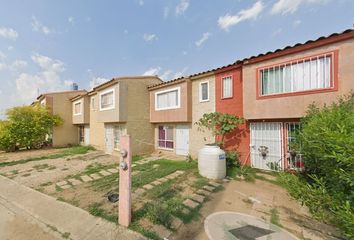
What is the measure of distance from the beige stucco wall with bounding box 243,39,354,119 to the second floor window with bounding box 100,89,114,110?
9.53m

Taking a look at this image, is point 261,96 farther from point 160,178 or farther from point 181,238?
point 181,238

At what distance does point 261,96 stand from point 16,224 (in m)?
9.65

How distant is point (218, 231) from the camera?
4.25 meters

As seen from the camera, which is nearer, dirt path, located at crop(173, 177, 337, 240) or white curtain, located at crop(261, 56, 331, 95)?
dirt path, located at crop(173, 177, 337, 240)

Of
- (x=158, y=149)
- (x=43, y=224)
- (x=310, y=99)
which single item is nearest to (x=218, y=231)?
(x=43, y=224)

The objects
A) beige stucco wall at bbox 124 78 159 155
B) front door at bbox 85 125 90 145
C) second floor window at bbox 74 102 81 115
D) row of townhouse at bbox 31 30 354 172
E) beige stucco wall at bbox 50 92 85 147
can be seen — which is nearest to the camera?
row of townhouse at bbox 31 30 354 172

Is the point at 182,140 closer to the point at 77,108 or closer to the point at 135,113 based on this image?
the point at 135,113

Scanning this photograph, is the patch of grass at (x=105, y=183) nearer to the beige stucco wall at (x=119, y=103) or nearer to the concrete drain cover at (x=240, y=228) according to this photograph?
the concrete drain cover at (x=240, y=228)

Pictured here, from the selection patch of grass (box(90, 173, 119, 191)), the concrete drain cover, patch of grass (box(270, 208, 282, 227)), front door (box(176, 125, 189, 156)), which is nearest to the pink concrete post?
the concrete drain cover

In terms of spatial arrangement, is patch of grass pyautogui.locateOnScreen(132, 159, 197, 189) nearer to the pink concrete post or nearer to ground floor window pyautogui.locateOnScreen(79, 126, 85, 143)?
the pink concrete post

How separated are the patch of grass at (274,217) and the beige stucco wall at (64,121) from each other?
891 inches

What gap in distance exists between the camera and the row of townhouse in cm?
668

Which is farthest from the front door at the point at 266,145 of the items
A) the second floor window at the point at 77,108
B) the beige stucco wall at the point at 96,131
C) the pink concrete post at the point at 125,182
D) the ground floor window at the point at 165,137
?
the second floor window at the point at 77,108

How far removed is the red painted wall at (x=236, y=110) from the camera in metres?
9.26
